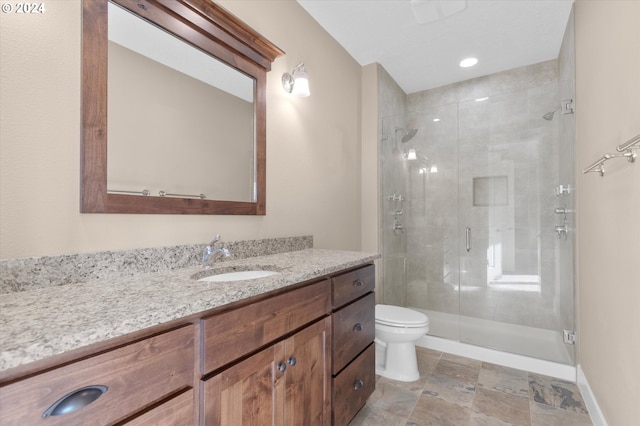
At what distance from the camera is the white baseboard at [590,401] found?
154 cm

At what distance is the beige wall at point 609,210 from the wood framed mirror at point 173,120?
166cm

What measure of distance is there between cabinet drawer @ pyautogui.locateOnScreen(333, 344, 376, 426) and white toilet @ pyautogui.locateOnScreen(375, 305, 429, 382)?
14.2 inches

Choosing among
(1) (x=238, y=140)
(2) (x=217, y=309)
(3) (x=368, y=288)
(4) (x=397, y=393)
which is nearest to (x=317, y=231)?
(3) (x=368, y=288)

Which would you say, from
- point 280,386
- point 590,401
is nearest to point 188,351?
point 280,386

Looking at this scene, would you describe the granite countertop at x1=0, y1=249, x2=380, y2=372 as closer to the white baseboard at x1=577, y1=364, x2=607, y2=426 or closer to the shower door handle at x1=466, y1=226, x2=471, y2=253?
the white baseboard at x1=577, y1=364, x2=607, y2=426

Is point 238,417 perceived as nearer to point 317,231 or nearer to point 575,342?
point 317,231

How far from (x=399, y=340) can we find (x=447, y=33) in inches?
93.3

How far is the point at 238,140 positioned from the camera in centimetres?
161

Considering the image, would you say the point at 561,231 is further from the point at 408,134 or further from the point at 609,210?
the point at 408,134

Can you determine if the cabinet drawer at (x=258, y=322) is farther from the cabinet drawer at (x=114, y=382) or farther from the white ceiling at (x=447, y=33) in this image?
the white ceiling at (x=447, y=33)

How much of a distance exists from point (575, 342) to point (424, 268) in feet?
4.31

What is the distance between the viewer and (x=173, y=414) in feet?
2.37
